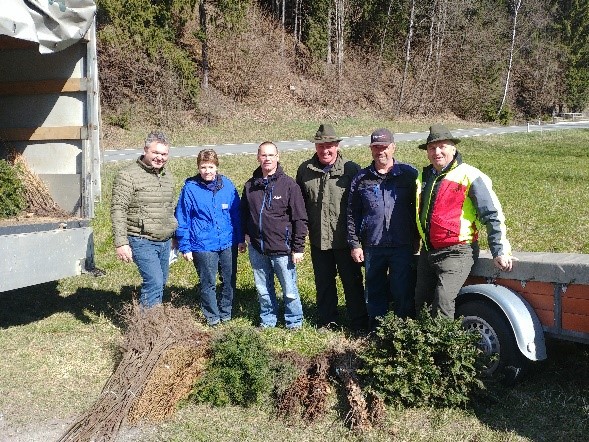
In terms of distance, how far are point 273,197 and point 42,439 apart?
268cm

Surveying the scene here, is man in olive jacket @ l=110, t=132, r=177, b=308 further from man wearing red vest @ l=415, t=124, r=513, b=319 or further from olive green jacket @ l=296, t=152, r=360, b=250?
man wearing red vest @ l=415, t=124, r=513, b=319

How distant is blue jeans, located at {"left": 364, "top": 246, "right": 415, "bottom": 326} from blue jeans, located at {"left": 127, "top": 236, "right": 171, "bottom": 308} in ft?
6.38

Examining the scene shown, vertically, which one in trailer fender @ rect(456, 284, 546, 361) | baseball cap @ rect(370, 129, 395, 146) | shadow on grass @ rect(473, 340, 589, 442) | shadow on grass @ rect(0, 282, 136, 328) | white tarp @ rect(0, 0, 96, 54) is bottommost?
shadow on grass @ rect(0, 282, 136, 328)

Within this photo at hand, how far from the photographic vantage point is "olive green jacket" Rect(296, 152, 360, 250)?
18.5 feet

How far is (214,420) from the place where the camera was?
4.46 m

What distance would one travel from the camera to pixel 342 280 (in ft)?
19.3

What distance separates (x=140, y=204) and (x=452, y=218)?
279 cm

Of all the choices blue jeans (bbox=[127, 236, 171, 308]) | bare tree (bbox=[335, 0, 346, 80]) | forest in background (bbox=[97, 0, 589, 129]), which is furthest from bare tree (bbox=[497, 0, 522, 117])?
blue jeans (bbox=[127, 236, 171, 308])

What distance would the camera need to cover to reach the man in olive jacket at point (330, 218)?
18.5 ft

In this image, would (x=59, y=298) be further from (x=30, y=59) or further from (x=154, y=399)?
(x=154, y=399)

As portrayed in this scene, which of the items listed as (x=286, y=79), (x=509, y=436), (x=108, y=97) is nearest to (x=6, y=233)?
(x=509, y=436)

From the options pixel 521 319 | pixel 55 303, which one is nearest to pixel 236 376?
pixel 521 319

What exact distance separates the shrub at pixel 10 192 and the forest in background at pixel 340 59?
20351 millimetres

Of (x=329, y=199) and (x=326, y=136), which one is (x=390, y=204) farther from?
(x=326, y=136)
